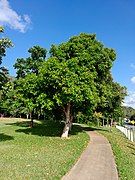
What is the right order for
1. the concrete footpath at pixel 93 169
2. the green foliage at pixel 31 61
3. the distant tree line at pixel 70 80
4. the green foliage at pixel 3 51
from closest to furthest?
1. the concrete footpath at pixel 93 169
2. the green foliage at pixel 3 51
3. the distant tree line at pixel 70 80
4. the green foliage at pixel 31 61

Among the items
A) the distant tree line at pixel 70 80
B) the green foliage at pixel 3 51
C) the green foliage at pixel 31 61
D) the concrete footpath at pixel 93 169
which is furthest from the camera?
the green foliage at pixel 31 61

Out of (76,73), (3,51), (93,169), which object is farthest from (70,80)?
(93,169)

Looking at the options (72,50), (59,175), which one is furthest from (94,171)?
(72,50)

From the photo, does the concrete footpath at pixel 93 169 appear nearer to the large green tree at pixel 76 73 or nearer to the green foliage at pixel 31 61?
the large green tree at pixel 76 73

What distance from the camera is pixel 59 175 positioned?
1436cm

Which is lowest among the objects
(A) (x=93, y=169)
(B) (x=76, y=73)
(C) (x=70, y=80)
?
(A) (x=93, y=169)

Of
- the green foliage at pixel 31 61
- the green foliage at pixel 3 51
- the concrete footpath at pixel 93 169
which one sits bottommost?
the concrete footpath at pixel 93 169

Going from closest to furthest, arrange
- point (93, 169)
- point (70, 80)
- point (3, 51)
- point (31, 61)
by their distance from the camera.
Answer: point (93, 169) → point (3, 51) → point (70, 80) → point (31, 61)

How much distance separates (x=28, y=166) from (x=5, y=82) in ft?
35.2

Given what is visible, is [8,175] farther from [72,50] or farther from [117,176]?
[72,50]

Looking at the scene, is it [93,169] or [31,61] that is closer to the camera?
[93,169]

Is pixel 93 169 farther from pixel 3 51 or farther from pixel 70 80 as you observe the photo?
pixel 70 80

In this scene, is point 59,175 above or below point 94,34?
below

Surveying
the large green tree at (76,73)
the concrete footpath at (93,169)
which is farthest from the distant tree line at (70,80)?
the concrete footpath at (93,169)
